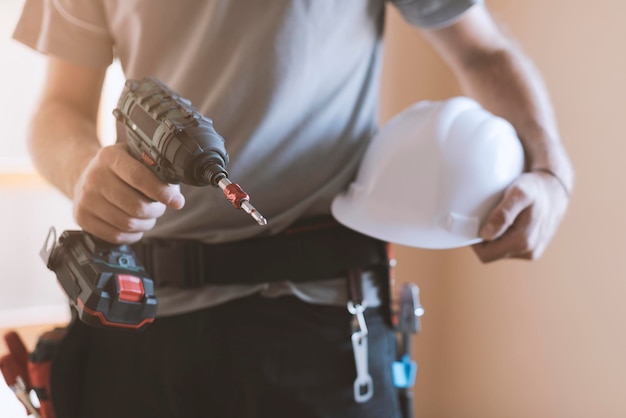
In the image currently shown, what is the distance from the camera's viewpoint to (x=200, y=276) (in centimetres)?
72

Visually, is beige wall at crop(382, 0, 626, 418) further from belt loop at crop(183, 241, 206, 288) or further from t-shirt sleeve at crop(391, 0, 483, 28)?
belt loop at crop(183, 241, 206, 288)

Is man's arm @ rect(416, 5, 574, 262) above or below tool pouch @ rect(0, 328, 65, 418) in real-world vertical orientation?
above

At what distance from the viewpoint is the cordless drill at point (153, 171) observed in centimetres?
44

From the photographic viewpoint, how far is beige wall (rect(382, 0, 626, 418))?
1.04 meters

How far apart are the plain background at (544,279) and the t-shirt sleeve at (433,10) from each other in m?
0.38

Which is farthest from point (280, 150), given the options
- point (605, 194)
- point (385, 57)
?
point (385, 57)

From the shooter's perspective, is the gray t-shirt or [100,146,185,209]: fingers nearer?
[100,146,185,209]: fingers

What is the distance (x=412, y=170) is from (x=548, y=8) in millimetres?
652

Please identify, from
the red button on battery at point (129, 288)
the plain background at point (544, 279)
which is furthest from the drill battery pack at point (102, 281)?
the plain background at point (544, 279)

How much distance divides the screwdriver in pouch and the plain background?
0.79m

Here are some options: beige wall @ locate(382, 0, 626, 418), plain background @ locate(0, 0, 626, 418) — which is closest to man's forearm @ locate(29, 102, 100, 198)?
plain background @ locate(0, 0, 626, 418)

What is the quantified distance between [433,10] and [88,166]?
0.46m

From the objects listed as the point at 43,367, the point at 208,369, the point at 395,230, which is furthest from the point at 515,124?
the point at 43,367

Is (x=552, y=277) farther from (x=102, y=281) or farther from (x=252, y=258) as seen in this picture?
(x=102, y=281)
